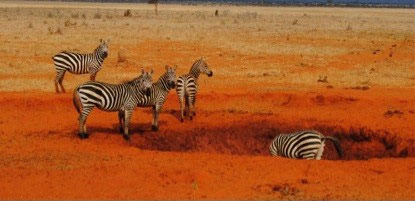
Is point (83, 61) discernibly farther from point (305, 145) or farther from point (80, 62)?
point (305, 145)

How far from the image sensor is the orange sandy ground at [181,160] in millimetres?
10422

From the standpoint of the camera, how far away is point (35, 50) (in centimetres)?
2820

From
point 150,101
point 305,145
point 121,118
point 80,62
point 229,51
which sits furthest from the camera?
point 229,51

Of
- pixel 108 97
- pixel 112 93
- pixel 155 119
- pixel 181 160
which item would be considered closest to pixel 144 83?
pixel 112 93

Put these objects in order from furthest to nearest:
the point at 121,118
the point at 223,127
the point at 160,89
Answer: the point at 223,127 < the point at 160,89 < the point at 121,118

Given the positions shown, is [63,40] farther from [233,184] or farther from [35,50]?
[233,184]

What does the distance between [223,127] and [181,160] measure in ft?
12.4

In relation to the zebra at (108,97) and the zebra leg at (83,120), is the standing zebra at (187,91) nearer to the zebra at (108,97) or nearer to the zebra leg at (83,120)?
the zebra at (108,97)

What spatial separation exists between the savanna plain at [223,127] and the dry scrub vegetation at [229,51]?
0.10 m

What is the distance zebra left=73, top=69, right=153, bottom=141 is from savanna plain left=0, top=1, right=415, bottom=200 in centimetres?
50

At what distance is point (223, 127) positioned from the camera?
616 inches

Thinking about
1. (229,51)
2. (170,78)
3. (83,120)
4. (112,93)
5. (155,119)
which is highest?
(229,51)

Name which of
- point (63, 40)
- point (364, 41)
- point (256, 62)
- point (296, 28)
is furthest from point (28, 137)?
point (296, 28)

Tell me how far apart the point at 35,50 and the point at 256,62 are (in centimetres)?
910
